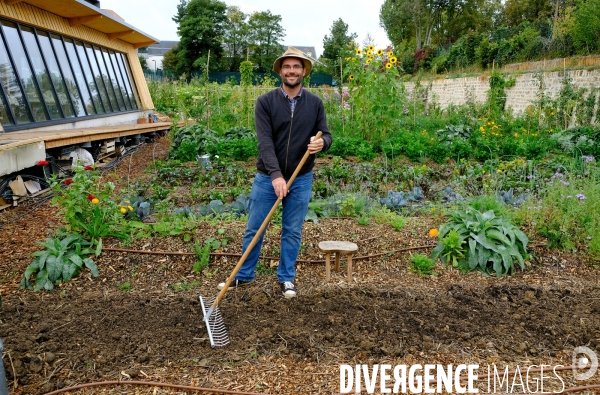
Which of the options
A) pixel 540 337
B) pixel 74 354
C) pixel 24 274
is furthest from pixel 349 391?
pixel 24 274

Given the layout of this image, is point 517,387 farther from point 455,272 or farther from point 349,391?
point 455,272

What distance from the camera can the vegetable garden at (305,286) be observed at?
2.68 m

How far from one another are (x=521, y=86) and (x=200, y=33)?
30.3m

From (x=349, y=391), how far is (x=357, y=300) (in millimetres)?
992

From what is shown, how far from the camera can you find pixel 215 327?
2941mm

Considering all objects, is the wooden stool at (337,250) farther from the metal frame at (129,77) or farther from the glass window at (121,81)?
the metal frame at (129,77)

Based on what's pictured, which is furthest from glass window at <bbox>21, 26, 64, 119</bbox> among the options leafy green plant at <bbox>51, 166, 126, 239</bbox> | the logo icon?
the logo icon

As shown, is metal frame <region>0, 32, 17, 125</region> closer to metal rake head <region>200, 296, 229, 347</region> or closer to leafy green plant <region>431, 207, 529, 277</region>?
metal rake head <region>200, 296, 229, 347</region>

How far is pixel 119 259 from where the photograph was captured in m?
3.95

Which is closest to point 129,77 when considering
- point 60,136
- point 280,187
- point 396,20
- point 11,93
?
point 11,93

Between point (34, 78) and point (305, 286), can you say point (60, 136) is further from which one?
point (305, 286)

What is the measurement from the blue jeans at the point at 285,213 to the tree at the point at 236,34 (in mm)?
41090

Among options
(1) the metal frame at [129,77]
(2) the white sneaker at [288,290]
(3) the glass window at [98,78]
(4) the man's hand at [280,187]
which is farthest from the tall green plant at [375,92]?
(1) the metal frame at [129,77]

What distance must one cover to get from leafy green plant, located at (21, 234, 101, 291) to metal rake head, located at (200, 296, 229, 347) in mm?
1239
